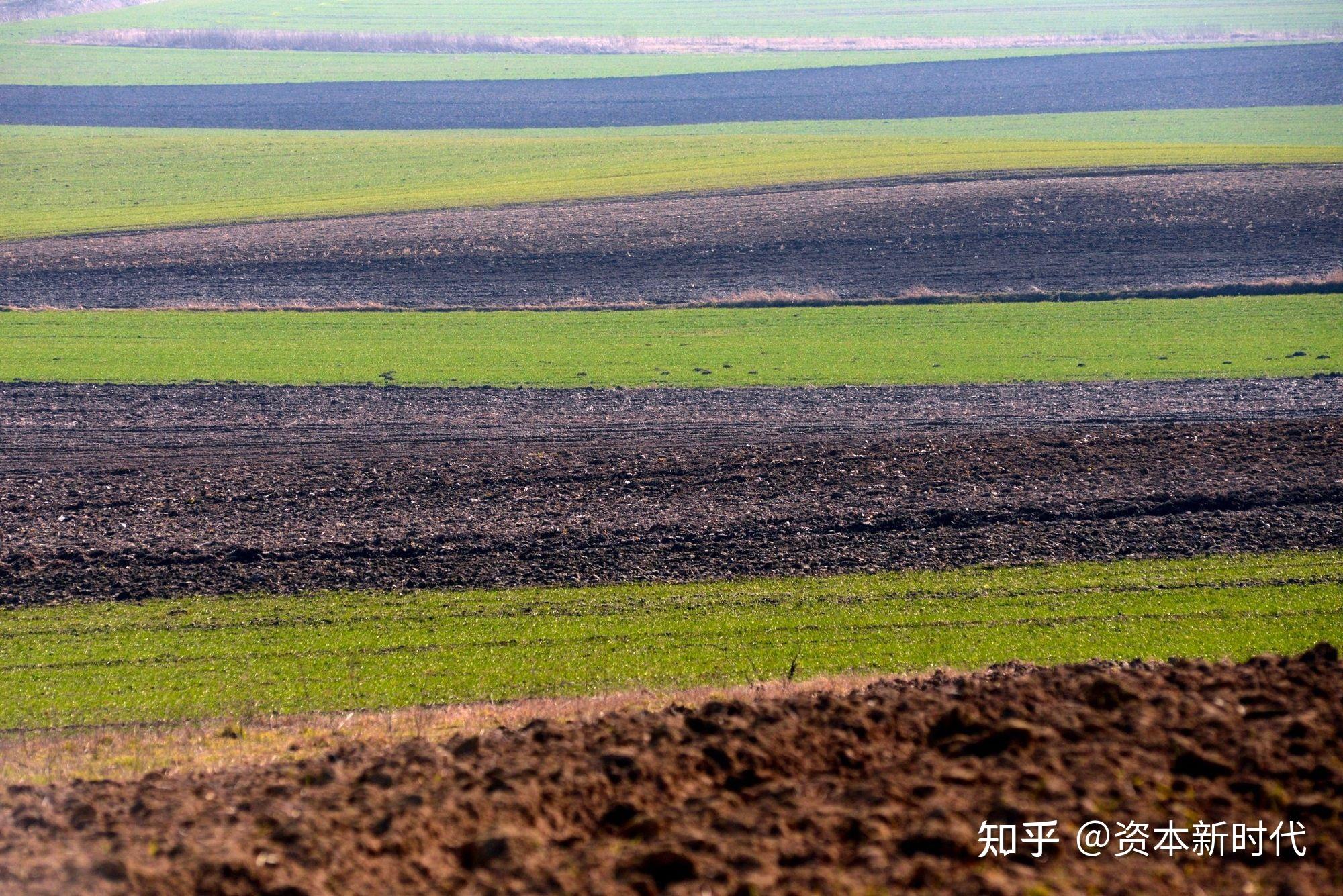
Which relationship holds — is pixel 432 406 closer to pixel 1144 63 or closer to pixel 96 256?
pixel 96 256

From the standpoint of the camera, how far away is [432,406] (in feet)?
74.2

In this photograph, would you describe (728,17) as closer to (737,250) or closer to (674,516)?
(737,250)

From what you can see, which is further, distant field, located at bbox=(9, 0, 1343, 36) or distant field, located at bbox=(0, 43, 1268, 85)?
distant field, located at bbox=(9, 0, 1343, 36)

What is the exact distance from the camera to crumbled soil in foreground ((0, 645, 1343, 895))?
693 cm

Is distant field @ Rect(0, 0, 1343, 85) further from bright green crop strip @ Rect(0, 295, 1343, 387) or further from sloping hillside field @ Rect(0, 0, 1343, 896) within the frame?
bright green crop strip @ Rect(0, 295, 1343, 387)

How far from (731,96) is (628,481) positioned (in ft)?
163

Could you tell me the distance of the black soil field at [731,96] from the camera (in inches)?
2329

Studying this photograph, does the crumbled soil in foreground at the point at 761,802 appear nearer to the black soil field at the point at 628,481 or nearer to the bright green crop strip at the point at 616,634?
the bright green crop strip at the point at 616,634

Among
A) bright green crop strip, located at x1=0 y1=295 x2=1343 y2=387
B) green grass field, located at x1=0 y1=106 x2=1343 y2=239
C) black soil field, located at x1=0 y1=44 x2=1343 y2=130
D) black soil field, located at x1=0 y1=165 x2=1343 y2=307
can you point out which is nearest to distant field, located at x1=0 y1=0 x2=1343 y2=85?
black soil field, located at x1=0 y1=44 x2=1343 y2=130

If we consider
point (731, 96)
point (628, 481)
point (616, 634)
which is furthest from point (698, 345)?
point (731, 96)

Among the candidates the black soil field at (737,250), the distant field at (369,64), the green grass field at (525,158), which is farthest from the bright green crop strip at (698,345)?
the distant field at (369,64)

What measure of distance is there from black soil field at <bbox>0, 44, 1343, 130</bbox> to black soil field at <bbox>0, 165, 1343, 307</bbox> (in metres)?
22.4

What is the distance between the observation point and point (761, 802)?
7852 millimetres

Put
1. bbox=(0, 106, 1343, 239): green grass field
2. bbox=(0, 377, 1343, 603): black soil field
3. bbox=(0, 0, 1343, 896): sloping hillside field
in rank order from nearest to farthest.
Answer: bbox=(0, 0, 1343, 896): sloping hillside field → bbox=(0, 377, 1343, 603): black soil field → bbox=(0, 106, 1343, 239): green grass field
